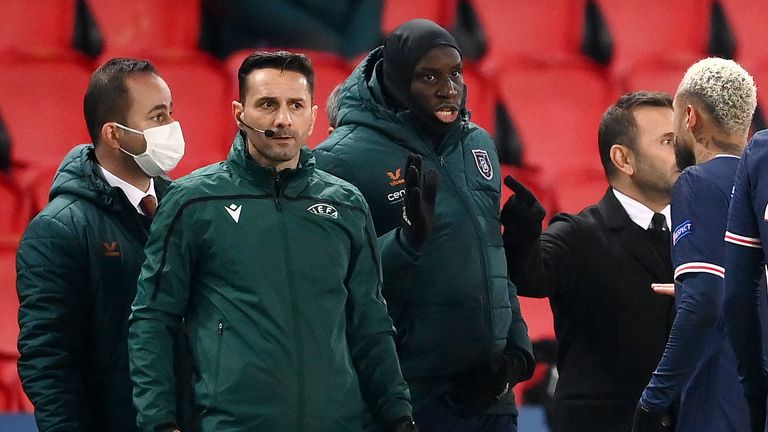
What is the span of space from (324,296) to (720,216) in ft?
2.88

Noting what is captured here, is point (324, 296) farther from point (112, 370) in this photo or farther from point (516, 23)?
point (516, 23)

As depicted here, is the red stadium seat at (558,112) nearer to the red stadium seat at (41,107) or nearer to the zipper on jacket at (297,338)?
the red stadium seat at (41,107)

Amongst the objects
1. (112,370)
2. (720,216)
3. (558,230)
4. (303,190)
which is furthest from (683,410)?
(112,370)

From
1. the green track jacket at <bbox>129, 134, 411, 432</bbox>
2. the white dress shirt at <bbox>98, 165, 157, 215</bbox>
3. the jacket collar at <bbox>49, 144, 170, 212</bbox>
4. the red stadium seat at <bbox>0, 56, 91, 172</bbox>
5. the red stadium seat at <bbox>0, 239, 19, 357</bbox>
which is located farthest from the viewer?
the red stadium seat at <bbox>0, 56, 91, 172</bbox>

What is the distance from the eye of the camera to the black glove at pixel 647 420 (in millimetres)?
3080

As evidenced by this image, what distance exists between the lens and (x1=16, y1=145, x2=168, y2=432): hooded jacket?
9.52 feet

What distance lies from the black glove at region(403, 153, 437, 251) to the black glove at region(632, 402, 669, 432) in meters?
0.64

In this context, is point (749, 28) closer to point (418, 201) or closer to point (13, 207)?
point (13, 207)

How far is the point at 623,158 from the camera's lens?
3.72m

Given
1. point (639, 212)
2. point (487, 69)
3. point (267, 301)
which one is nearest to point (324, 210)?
point (267, 301)

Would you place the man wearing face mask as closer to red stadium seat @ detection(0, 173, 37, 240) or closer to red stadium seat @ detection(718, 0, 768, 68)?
red stadium seat @ detection(0, 173, 37, 240)

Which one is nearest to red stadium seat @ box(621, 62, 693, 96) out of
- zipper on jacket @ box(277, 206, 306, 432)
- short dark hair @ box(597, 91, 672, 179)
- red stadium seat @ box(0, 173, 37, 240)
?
short dark hair @ box(597, 91, 672, 179)

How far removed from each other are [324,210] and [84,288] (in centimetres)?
60

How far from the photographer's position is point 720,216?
2938 mm
